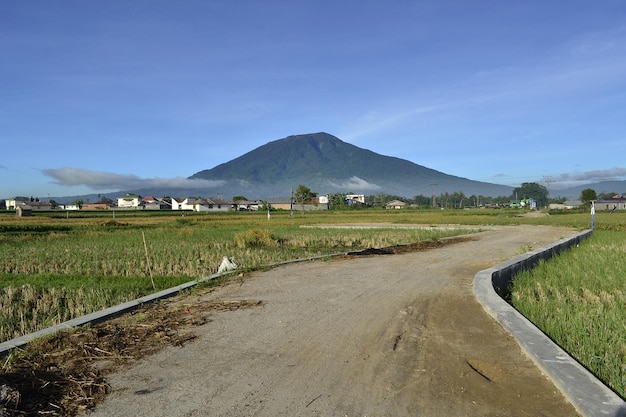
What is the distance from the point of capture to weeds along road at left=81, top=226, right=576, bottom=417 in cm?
374

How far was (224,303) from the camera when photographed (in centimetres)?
768

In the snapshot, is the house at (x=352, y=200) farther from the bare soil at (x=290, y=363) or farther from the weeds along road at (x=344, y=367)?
the weeds along road at (x=344, y=367)

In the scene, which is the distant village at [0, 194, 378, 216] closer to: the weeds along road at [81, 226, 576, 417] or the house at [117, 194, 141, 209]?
the house at [117, 194, 141, 209]

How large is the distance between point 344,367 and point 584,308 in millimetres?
4388

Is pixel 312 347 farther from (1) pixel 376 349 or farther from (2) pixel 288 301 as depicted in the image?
(2) pixel 288 301

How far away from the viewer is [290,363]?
4.73 m

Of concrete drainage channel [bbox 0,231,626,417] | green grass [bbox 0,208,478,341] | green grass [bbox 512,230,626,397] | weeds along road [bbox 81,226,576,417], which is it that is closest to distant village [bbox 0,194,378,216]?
green grass [bbox 0,208,478,341]

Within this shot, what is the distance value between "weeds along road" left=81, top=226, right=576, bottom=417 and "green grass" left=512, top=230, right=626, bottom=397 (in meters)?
0.62

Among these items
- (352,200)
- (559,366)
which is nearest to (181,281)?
(559,366)

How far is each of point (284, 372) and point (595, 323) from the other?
13.7 ft

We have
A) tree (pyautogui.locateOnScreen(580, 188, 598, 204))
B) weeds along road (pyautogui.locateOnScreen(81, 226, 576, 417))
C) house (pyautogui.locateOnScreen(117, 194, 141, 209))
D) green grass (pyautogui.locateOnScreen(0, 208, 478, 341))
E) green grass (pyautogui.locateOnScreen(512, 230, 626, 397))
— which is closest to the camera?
weeds along road (pyautogui.locateOnScreen(81, 226, 576, 417))

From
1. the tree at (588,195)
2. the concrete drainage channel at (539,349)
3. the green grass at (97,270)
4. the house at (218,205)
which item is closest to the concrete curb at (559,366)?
the concrete drainage channel at (539,349)

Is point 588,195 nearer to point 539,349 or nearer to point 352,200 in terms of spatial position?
point 352,200

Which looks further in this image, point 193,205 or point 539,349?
point 193,205
